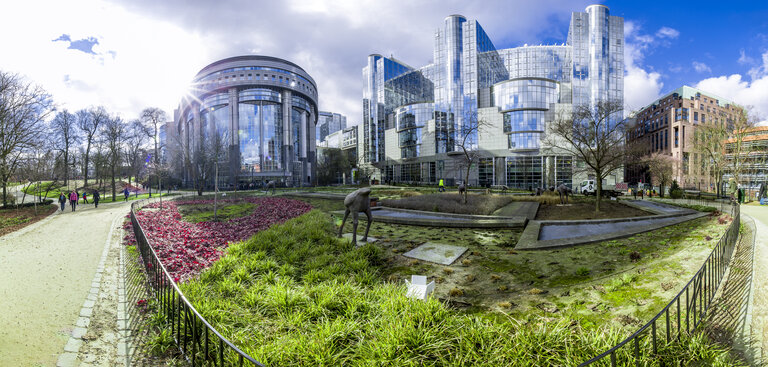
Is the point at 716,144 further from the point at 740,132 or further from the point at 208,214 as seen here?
the point at 208,214

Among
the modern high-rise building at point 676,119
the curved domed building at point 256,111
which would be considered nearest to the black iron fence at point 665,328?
the curved domed building at point 256,111

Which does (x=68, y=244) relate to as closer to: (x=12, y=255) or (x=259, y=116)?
(x=12, y=255)

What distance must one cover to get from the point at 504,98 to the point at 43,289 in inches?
2324

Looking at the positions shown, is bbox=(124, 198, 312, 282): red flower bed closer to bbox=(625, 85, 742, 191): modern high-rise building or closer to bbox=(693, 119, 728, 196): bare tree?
bbox=(693, 119, 728, 196): bare tree

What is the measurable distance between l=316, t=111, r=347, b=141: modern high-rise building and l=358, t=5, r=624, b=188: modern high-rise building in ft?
349

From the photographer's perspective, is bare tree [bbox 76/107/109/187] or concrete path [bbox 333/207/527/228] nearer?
concrete path [bbox 333/207/527/228]

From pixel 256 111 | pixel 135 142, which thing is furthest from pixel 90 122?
pixel 256 111

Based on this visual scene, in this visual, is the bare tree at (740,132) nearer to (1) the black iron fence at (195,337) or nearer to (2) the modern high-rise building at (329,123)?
(1) the black iron fence at (195,337)

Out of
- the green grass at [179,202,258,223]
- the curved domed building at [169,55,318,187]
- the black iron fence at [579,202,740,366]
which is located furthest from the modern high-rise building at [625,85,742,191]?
the curved domed building at [169,55,318,187]

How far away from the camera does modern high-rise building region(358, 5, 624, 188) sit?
160 feet

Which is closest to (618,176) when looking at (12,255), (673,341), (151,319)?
(673,341)

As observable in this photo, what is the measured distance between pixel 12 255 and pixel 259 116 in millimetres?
65214

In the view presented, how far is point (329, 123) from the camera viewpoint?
171625 millimetres

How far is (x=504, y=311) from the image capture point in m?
3.81
